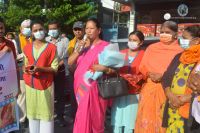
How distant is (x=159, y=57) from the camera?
402 centimetres

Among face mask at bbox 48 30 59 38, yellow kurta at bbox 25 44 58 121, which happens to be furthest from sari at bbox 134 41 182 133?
face mask at bbox 48 30 59 38

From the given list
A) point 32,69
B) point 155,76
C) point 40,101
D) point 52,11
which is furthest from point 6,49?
point 52,11

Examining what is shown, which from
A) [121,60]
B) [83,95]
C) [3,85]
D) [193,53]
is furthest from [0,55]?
[193,53]

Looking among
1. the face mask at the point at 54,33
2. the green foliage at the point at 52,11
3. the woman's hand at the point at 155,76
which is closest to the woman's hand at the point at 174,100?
the woman's hand at the point at 155,76

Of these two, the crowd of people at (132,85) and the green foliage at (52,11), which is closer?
the crowd of people at (132,85)

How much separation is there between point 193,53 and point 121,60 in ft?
2.78

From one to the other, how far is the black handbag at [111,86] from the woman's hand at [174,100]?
57 centimetres

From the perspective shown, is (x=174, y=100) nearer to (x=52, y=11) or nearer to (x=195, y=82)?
(x=195, y=82)

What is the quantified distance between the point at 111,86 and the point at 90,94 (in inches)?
10.8

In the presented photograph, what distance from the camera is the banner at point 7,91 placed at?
4281 millimetres

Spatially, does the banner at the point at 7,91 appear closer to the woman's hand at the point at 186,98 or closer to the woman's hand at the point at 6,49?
the woman's hand at the point at 6,49

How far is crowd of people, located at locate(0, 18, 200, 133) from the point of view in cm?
353

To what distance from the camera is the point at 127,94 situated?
13.7ft

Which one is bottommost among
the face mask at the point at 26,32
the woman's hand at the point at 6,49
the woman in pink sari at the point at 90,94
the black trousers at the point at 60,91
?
the black trousers at the point at 60,91
